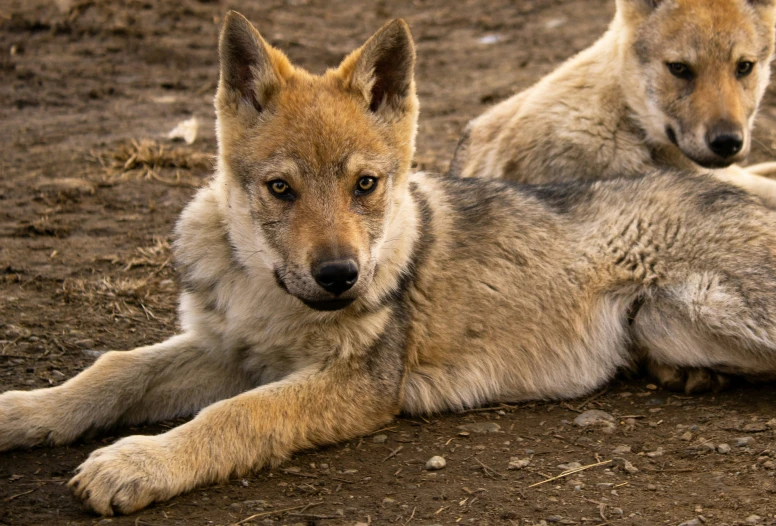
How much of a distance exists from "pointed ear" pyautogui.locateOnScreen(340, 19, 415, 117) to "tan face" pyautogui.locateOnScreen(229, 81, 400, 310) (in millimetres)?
133

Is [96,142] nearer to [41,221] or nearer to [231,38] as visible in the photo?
[41,221]

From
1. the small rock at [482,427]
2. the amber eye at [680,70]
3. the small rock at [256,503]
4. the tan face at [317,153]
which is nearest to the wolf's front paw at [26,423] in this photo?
the small rock at [256,503]

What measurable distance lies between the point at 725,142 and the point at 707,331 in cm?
139

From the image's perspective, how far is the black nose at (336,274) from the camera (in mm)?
3781

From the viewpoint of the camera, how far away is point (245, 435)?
3.98m

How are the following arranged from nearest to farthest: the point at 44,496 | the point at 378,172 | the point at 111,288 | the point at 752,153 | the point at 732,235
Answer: the point at 44,496, the point at 378,172, the point at 732,235, the point at 111,288, the point at 752,153

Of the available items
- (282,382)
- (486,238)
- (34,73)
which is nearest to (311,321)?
(282,382)

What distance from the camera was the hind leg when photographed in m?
4.66

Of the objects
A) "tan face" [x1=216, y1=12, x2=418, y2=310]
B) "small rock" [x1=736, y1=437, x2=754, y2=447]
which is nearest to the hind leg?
"small rock" [x1=736, y1=437, x2=754, y2=447]

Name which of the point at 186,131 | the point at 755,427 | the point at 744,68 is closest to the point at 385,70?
the point at 755,427

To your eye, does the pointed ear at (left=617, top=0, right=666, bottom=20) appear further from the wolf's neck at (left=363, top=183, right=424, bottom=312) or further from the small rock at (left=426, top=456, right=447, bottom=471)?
the small rock at (left=426, top=456, right=447, bottom=471)

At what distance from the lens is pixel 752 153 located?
27.2 feet

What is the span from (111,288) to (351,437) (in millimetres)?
2267

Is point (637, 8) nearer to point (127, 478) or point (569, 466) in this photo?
point (569, 466)
